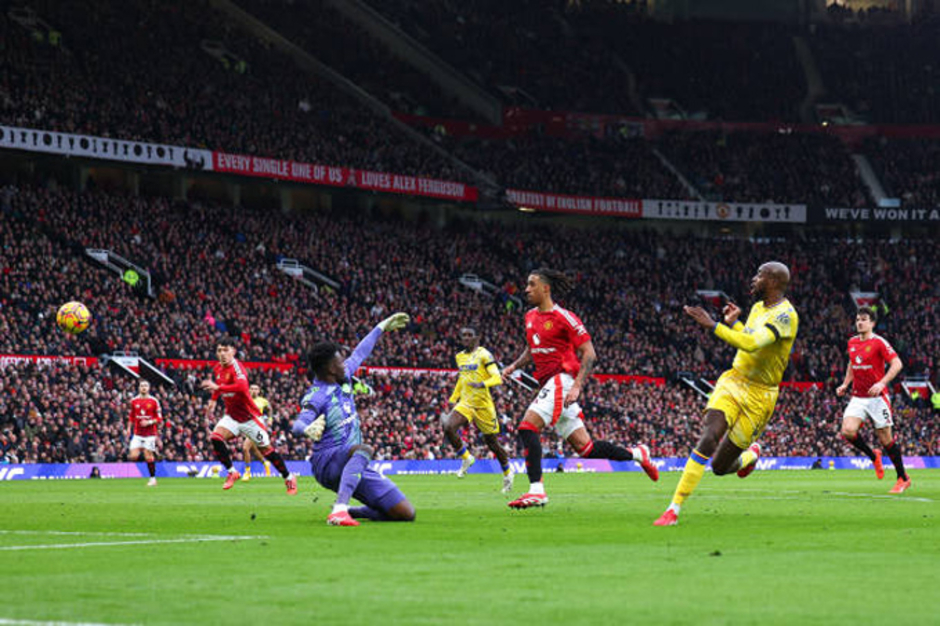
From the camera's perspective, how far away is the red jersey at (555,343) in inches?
725

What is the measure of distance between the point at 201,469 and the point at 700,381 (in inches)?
1079

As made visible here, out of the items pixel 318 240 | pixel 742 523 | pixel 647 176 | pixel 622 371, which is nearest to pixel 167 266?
pixel 318 240

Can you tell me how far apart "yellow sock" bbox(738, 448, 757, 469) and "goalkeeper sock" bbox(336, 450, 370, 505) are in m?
4.48

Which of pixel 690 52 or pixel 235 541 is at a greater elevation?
pixel 690 52

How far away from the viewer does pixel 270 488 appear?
27797 millimetres

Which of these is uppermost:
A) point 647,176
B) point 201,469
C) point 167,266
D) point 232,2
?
point 232,2

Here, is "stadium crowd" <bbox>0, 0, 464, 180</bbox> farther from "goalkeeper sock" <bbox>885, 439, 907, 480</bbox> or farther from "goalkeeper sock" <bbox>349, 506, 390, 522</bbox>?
"goalkeeper sock" <bbox>349, 506, 390, 522</bbox>

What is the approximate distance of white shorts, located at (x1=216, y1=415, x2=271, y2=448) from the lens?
26562mm

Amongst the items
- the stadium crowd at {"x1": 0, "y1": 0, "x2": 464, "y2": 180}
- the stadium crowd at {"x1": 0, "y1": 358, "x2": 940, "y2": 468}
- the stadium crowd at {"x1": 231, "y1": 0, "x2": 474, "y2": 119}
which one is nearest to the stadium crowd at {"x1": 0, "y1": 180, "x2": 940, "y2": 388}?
the stadium crowd at {"x1": 0, "y1": 358, "x2": 940, "y2": 468}

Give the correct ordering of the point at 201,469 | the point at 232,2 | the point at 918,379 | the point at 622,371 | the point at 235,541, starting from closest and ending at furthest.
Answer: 1. the point at 235,541
2. the point at 201,469
3. the point at 622,371
4. the point at 918,379
5. the point at 232,2

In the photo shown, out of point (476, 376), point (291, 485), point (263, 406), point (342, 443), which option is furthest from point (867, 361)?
point (263, 406)

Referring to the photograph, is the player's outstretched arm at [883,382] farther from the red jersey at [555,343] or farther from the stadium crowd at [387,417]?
the stadium crowd at [387,417]

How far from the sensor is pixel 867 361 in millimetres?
24297

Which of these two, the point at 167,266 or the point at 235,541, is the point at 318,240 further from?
the point at 235,541
